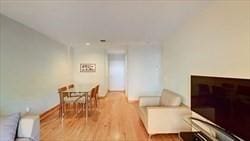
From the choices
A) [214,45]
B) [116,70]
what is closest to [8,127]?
[214,45]

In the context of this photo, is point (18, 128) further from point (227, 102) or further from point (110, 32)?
point (110, 32)

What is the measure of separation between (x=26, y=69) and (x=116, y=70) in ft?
25.0

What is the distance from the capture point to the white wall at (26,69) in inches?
147

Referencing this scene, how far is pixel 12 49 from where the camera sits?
3941mm

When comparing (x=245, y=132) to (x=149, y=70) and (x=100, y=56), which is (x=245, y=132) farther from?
(x=100, y=56)

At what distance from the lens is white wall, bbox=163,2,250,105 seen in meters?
2.27

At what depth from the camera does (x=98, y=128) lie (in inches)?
178

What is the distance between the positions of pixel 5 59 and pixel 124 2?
2427 mm

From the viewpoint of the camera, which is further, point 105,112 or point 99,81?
point 99,81

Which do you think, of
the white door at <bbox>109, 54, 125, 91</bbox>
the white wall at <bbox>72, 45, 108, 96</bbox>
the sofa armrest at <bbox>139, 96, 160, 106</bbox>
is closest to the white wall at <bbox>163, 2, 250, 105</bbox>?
the sofa armrest at <bbox>139, 96, 160, 106</bbox>

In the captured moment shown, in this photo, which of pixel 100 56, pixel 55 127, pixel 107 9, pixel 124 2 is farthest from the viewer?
pixel 100 56

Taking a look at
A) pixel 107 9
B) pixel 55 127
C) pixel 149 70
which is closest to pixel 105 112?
pixel 55 127

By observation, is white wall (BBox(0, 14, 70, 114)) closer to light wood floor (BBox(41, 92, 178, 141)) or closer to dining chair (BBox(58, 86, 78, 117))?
dining chair (BBox(58, 86, 78, 117))

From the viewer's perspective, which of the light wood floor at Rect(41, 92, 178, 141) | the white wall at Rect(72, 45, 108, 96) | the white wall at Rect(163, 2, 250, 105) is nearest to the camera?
the white wall at Rect(163, 2, 250, 105)
